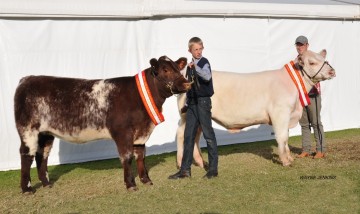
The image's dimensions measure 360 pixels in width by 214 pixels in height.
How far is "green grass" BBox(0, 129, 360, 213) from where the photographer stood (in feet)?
21.6

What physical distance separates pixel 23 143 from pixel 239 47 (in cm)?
581

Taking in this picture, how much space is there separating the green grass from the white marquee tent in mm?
999

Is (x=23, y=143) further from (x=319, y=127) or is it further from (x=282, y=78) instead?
(x=319, y=127)

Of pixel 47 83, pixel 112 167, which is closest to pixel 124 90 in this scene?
pixel 47 83

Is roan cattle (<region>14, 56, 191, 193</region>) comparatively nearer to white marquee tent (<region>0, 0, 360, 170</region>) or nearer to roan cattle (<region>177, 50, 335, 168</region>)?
roan cattle (<region>177, 50, 335, 168</region>)

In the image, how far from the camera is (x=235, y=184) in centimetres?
768

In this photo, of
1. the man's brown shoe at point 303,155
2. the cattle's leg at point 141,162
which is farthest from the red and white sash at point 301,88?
the cattle's leg at point 141,162

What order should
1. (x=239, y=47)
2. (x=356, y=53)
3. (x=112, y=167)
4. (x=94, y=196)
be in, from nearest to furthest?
(x=94, y=196) → (x=112, y=167) → (x=239, y=47) → (x=356, y=53)

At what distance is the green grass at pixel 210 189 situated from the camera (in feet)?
21.6

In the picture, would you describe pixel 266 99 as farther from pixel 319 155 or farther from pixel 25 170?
pixel 25 170

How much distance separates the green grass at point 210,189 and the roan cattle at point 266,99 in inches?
25.1

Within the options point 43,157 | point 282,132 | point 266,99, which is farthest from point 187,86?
point 43,157

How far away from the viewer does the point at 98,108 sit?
769 cm

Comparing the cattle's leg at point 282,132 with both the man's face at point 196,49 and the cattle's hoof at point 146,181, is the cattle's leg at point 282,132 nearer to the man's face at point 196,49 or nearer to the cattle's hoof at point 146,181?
the man's face at point 196,49
